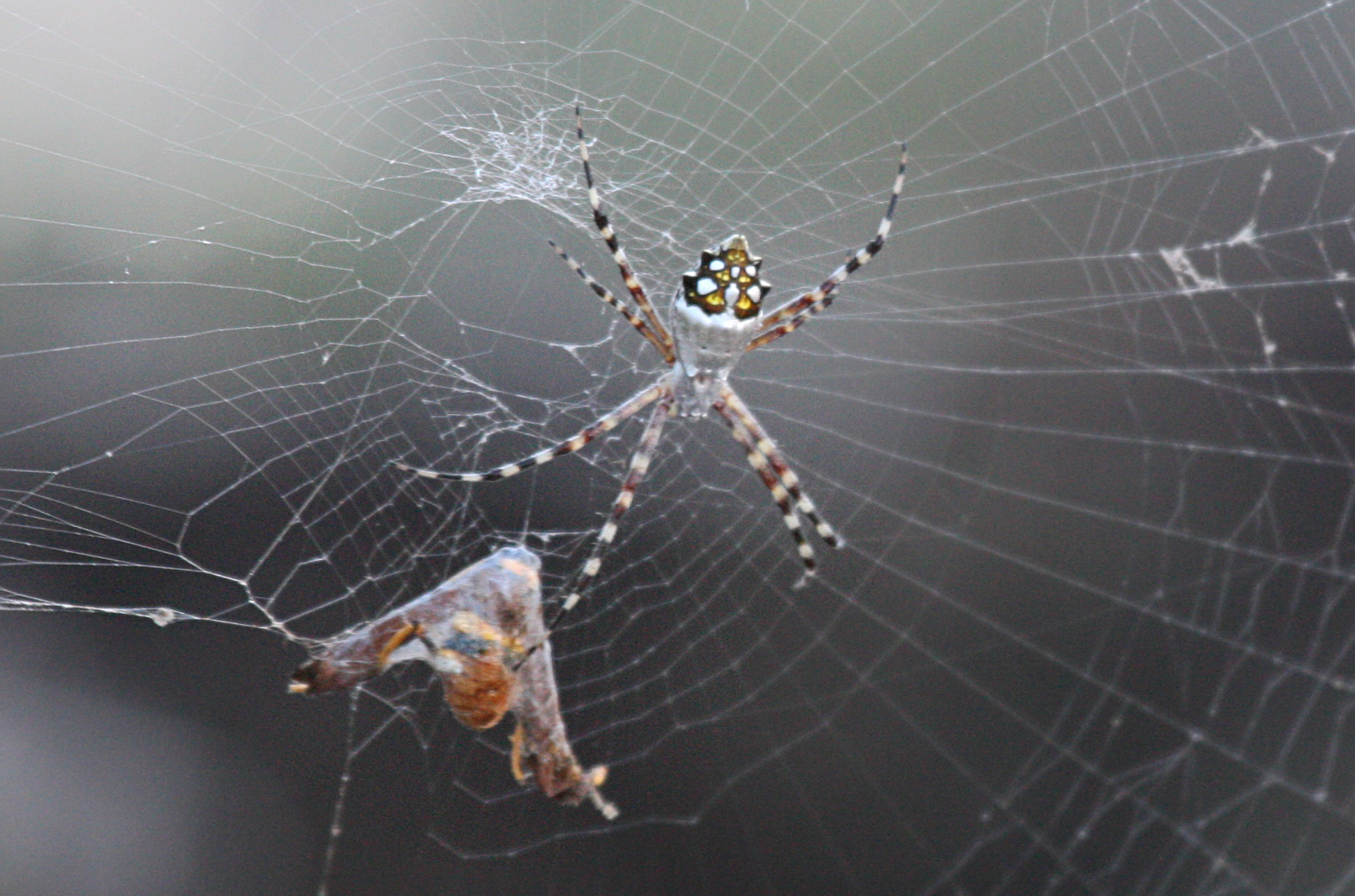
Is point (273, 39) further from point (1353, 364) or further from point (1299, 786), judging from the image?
point (1299, 786)

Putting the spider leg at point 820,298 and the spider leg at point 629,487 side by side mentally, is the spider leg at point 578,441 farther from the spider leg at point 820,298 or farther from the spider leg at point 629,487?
the spider leg at point 820,298

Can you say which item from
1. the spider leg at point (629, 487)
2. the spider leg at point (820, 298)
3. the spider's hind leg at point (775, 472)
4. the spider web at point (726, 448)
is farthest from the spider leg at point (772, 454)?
the spider leg at point (820, 298)

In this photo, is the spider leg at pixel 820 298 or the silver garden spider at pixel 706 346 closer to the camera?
the silver garden spider at pixel 706 346

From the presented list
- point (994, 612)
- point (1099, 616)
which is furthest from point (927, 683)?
point (1099, 616)

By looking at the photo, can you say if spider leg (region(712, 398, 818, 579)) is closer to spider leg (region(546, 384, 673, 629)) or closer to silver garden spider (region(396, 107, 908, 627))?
silver garden spider (region(396, 107, 908, 627))

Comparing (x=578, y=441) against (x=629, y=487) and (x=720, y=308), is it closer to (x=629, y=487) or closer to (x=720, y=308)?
(x=629, y=487)
